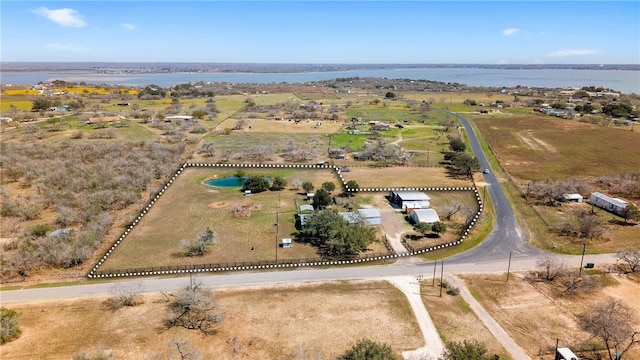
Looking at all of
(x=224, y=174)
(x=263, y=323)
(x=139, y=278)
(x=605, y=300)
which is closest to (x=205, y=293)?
(x=263, y=323)

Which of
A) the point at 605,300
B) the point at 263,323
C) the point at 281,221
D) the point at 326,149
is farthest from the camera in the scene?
the point at 326,149

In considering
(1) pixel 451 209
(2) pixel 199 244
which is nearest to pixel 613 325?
(1) pixel 451 209

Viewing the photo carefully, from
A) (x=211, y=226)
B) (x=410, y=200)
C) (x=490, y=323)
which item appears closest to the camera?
(x=490, y=323)

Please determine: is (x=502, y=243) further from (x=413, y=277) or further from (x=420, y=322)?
(x=420, y=322)

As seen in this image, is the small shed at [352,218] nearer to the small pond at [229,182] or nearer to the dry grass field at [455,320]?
the dry grass field at [455,320]

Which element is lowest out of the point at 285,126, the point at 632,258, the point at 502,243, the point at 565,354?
the point at 565,354

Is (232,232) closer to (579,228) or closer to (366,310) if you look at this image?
(366,310)
